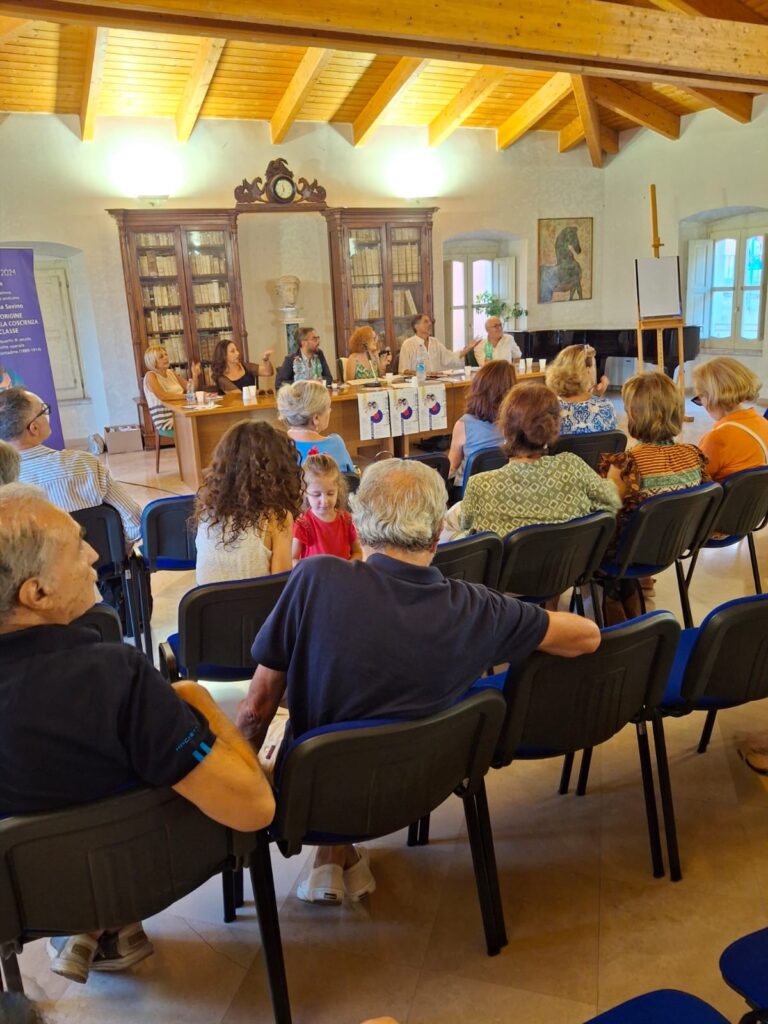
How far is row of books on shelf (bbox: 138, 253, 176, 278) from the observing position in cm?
815

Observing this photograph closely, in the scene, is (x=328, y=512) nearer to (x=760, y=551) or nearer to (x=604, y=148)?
(x=760, y=551)

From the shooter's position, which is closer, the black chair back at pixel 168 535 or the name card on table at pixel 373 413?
the black chair back at pixel 168 535

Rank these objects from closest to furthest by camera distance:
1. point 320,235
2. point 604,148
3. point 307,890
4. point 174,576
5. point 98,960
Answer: point 98,960 → point 307,890 → point 174,576 → point 320,235 → point 604,148

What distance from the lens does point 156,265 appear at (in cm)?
823

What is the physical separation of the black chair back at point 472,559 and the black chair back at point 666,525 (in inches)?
25.3

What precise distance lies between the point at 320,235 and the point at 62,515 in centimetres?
864

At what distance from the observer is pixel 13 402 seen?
311 cm

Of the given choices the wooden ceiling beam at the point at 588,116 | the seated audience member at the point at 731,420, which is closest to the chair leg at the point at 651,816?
the seated audience member at the point at 731,420

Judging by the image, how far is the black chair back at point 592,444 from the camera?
399 centimetres

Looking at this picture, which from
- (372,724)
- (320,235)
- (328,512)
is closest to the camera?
(372,724)

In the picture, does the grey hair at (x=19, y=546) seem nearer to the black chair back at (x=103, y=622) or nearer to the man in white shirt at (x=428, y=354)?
the black chair back at (x=103, y=622)

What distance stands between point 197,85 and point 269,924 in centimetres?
782

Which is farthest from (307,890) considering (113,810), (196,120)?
(196,120)

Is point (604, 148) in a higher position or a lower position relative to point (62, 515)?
higher
